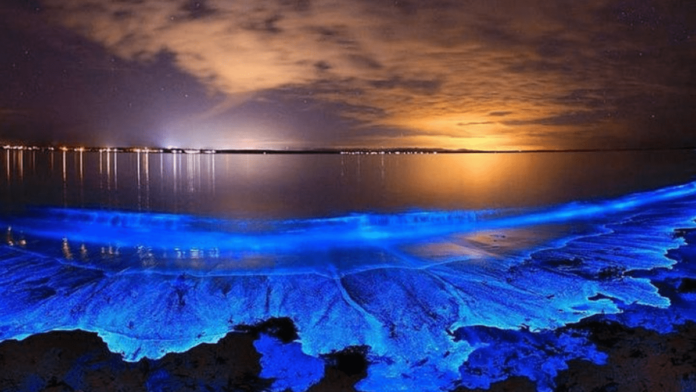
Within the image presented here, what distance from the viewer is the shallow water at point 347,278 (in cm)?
308

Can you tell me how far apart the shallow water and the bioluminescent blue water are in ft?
0.06

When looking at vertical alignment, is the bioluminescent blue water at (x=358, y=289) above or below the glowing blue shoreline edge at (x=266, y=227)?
below

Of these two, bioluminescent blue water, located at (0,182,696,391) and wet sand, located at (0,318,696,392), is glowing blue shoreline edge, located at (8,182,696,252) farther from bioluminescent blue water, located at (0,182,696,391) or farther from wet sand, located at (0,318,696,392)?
wet sand, located at (0,318,696,392)

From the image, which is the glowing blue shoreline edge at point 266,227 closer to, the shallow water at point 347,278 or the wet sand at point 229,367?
the shallow water at point 347,278

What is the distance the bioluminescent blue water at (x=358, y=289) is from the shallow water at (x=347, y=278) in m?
0.02

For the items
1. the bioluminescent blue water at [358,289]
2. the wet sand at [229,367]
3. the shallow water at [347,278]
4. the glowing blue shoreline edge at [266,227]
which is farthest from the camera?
the glowing blue shoreline edge at [266,227]

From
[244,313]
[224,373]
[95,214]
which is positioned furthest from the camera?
[95,214]

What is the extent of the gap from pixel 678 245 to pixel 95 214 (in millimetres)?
9440

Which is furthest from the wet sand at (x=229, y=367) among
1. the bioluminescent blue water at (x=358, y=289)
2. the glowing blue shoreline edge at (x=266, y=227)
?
the glowing blue shoreline edge at (x=266, y=227)

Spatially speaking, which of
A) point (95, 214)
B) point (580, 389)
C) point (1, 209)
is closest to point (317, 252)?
point (580, 389)

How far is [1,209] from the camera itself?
32.7 feet

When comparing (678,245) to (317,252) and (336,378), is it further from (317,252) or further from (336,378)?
(336,378)

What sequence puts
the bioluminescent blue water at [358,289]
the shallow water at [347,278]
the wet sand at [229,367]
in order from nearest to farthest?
the wet sand at [229,367]
the bioluminescent blue water at [358,289]
the shallow water at [347,278]

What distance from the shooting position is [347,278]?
466 cm
